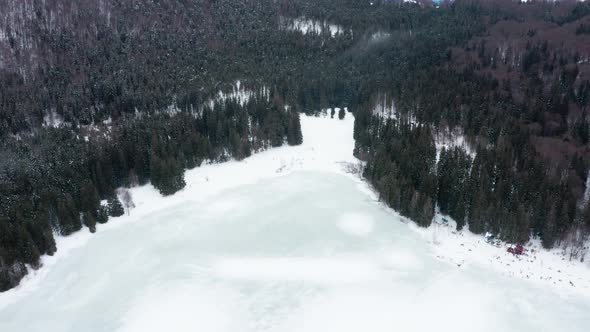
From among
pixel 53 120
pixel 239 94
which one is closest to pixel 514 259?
pixel 239 94

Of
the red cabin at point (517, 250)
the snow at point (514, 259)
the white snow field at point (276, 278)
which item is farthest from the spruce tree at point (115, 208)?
the red cabin at point (517, 250)

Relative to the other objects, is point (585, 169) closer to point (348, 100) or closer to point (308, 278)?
point (308, 278)

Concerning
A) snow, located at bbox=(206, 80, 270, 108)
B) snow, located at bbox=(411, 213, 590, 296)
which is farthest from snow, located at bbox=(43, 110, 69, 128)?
snow, located at bbox=(411, 213, 590, 296)

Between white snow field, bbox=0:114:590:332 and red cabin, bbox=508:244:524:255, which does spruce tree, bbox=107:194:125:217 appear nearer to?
white snow field, bbox=0:114:590:332

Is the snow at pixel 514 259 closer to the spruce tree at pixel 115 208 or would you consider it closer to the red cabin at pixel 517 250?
the red cabin at pixel 517 250

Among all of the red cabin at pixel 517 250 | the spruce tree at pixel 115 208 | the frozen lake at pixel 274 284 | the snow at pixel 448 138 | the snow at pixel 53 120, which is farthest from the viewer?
the snow at pixel 53 120

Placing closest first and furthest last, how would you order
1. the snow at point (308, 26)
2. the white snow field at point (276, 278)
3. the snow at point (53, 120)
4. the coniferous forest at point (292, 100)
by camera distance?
the white snow field at point (276, 278), the coniferous forest at point (292, 100), the snow at point (53, 120), the snow at point (308, 26)

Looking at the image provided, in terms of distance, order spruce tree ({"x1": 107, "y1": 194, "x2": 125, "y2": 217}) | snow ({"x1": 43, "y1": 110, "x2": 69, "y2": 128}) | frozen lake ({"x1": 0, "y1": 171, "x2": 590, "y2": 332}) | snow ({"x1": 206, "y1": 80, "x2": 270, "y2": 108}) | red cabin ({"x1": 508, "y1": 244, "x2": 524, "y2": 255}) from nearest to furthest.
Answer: frozen lake ({"x1": 0, "y1": 171, "x2": 590, "y2": 332})
red cabin ({"x1": 508, "y1": 244, "x2": 524, "y2": 255})
spruce tree ({"x1": 107, "y1": 194, "x2": 125, "y2": 217})
snow ({"x1": 43, "y1": 110, "x2": 69, "y2": 128})
snow ({"x1": 206, "y1": 80, "x2": 270, "y2": 108})
